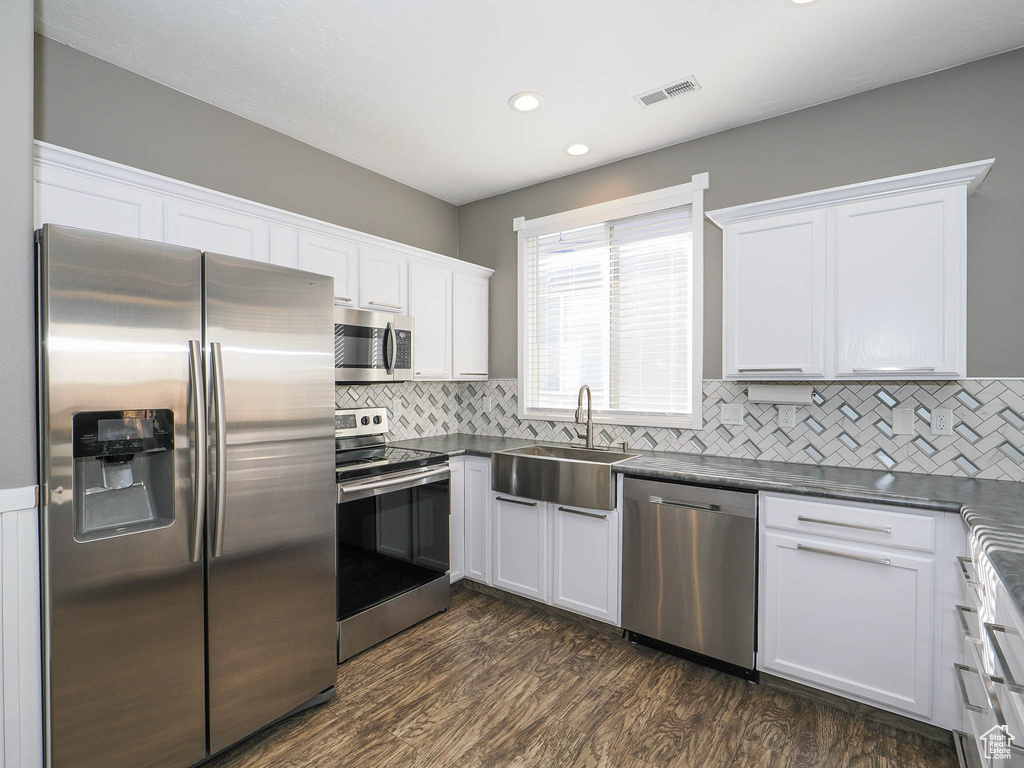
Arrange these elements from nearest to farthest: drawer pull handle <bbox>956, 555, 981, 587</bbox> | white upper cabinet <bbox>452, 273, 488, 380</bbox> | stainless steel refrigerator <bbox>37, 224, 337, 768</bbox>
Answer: stainless steel refrigerator <bbox>37, 224, 337, 768</bbox>
drawer pull handle <bbox>956, 555, 981, 587</bbox>
white upper cabinet <bbox>452, 273, 488, 380</bbox>

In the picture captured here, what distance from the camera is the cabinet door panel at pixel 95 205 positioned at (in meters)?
1.86

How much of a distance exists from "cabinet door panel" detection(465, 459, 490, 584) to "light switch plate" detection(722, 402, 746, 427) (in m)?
1.47

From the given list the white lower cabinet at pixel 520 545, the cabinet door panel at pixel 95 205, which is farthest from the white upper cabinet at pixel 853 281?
the cabinet door panel at pixel 95 205

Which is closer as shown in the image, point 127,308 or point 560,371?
point 127,308

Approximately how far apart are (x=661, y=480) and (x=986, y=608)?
1277 mm

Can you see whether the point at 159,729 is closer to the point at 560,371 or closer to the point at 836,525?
the point at 836,525

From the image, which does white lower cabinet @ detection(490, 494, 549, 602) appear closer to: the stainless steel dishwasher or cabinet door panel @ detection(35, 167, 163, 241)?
the stainless steel dishwasher

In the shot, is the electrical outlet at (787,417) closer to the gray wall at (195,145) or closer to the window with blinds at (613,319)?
the window with blinds at (613,319)

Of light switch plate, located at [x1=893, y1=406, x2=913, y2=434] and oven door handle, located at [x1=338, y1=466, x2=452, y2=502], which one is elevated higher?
light switch plate, located at [x1=893, y1=406, x2=913, y2=434]

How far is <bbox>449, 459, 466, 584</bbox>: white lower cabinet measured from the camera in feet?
10.8

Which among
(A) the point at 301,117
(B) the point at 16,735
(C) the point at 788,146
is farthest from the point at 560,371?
(B) the point at 16,735

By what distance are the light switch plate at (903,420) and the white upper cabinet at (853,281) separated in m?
0.33

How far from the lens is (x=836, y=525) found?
2096 millimetres

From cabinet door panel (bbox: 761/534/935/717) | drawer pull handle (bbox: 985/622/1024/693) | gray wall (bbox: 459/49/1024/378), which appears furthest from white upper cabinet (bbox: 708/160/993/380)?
drawer pull handle (bbox: 985/622/1024/693)
